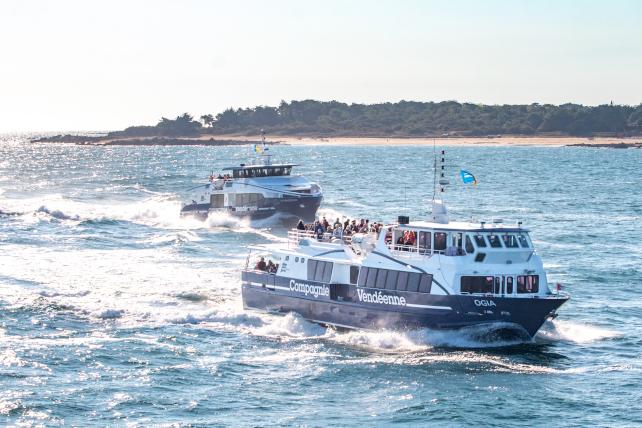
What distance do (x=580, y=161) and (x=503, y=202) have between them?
85.3 meters

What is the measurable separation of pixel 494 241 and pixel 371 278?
16.0 ft

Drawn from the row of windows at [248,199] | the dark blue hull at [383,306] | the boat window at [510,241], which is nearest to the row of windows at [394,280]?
the dark blue hull at [383,306]

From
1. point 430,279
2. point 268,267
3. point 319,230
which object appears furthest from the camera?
point 268,267

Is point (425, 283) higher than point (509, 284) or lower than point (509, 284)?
lower

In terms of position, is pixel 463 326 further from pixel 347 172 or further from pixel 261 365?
pixel 347 172

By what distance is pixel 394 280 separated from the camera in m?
38.9

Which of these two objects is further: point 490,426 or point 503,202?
point 503,202

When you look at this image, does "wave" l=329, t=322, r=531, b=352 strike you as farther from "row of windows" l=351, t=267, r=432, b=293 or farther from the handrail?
the handrail

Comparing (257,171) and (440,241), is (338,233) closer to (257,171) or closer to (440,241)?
(440,241)

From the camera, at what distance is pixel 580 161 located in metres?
172

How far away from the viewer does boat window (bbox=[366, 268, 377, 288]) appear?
1556 inches

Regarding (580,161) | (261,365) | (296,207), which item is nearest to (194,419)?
(261,365)

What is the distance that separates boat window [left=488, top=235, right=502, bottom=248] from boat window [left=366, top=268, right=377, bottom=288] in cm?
449

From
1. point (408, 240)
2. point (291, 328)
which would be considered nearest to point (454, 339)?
point (408, 240)
